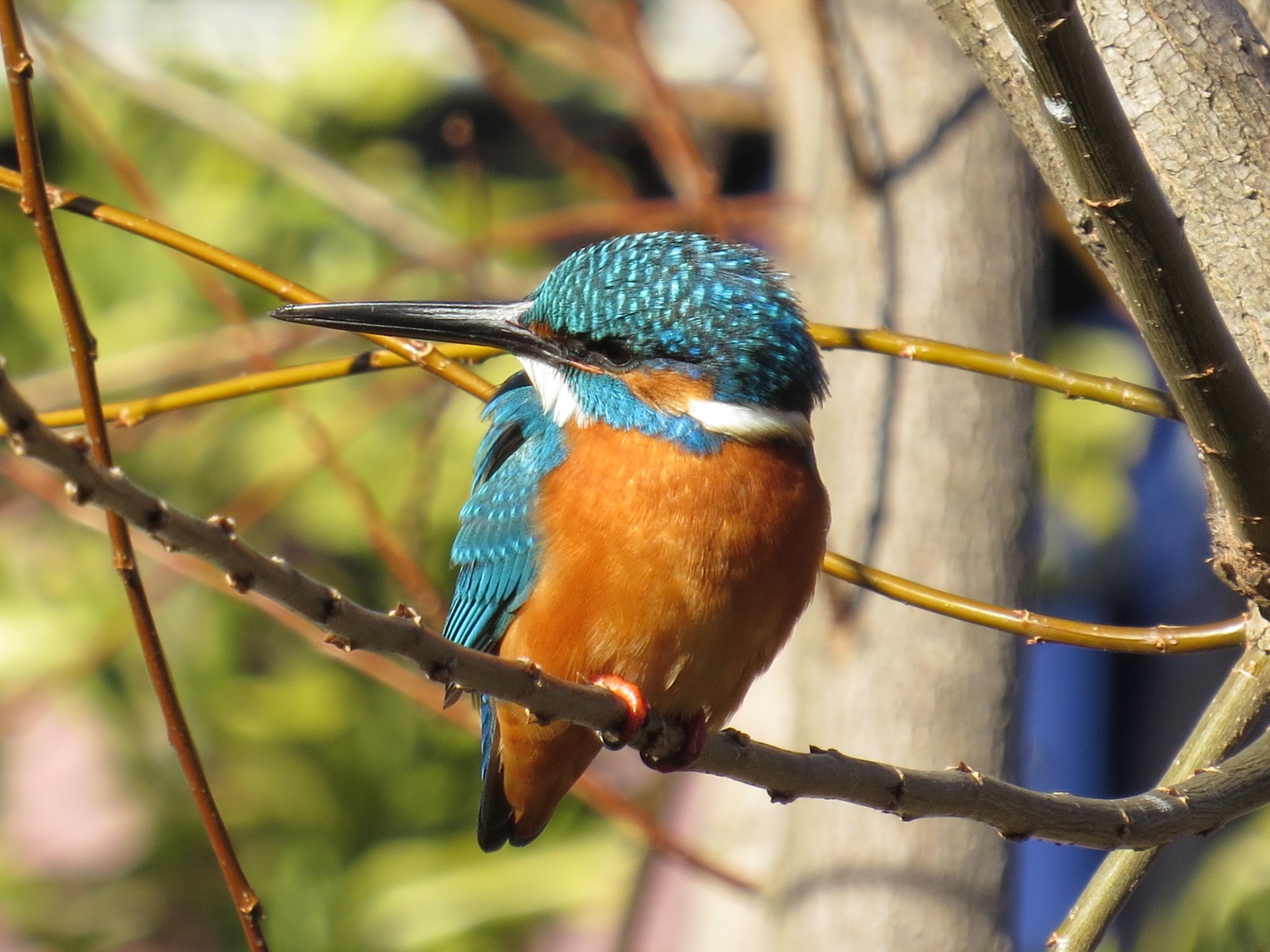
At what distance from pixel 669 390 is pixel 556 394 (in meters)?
0.18

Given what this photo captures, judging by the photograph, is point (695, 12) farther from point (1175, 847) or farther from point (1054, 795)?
point (1054, 795)

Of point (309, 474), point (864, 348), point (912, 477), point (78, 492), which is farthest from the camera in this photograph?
point (309, 474)

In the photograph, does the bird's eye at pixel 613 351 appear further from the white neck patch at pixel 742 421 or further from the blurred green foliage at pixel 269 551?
the blurred green foliage at pixel 269 551

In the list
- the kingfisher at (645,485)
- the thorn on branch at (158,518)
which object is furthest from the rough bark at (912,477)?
the thorn on branch at (158,518)

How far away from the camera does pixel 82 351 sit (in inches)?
53.5

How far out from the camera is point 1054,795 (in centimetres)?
150

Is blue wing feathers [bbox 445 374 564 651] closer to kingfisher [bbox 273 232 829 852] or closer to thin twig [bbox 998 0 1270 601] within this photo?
kingfisher [bbox 273 232 829 852]

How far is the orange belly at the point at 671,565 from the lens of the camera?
1.86 meters

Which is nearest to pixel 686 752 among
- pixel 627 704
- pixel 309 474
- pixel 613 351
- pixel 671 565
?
Result: pixel 627 704

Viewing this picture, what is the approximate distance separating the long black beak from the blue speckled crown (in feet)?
0.11

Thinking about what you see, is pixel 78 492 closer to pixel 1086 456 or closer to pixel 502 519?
pixel 502 519

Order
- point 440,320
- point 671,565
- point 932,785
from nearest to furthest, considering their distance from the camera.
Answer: point 932,785 < point 671,565 < point 440,320

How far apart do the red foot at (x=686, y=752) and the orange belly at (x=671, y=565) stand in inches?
1.0

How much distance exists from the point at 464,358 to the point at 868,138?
4.00ft
